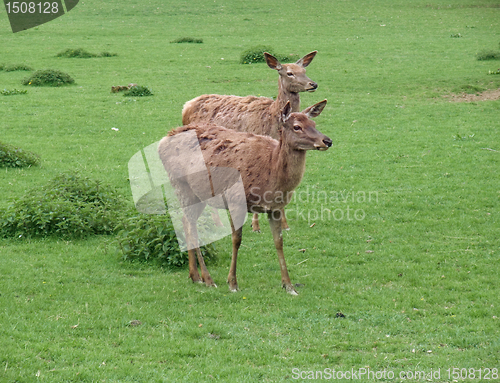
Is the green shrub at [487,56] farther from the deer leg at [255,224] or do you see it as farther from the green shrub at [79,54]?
the deer leg at [255,224]

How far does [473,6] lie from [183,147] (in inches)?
1821

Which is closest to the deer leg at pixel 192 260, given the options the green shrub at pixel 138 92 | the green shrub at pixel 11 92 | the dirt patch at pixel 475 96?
the green shrub at pixel 138 92

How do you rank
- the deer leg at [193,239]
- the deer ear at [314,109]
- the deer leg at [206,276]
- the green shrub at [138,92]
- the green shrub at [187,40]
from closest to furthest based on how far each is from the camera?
1. the deer ear at [314,109]
2. the deer leg at [206,276]
3. the deer leg at [193,239]
4. the green shrub at [138,92]
5. the green shrub at [187,40]

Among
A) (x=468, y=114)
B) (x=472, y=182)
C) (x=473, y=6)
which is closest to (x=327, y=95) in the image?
(x=468, y=114)

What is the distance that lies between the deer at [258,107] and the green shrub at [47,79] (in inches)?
587

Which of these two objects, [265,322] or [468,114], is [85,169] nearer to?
[265,322]

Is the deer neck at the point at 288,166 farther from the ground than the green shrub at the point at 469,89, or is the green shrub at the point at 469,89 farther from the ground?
the deer neck at the point at 288,166

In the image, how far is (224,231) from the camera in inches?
416

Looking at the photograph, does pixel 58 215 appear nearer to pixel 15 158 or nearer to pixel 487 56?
pixel 15 158

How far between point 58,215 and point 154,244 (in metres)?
2.15

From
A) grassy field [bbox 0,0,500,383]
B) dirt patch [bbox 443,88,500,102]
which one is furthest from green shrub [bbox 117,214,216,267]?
dirt patch [bbox 443,88,500,102]

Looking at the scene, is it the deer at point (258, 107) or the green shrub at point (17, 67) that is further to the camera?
the green shrub at point (17, 67)

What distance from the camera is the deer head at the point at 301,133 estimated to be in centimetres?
770

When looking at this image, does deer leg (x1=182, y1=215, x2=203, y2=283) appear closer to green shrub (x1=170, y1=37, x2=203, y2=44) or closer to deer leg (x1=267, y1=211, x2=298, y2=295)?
deer leg (x1=267, y1=211, x2=298, y2=295)
